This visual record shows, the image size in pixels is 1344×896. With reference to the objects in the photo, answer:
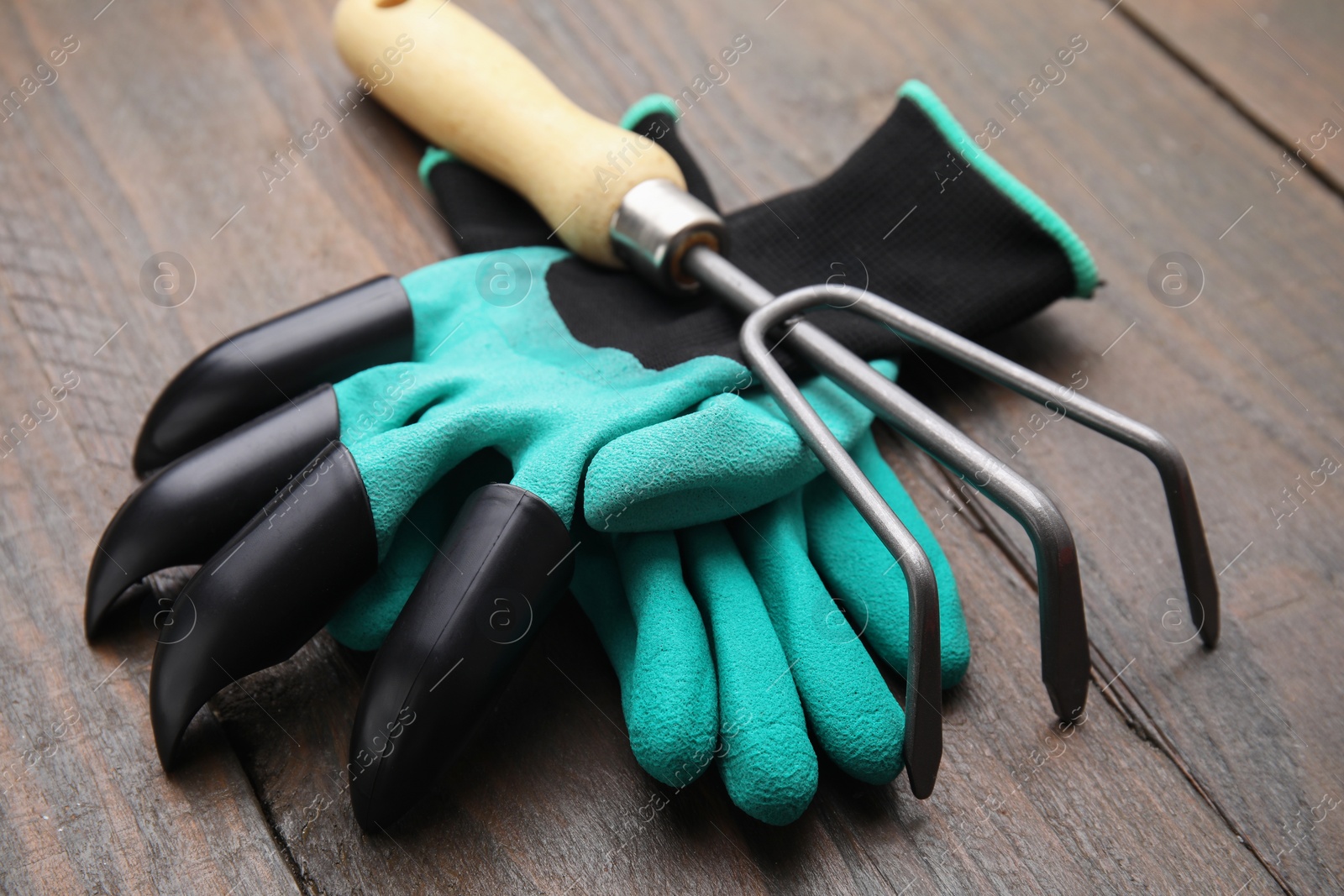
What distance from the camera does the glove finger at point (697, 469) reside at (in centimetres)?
48

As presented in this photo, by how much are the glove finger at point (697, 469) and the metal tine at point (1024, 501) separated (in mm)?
50

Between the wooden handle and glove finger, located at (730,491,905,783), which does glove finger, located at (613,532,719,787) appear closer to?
glove finger, located at (730,491,905,783)

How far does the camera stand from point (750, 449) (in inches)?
20.1

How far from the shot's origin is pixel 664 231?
2.07 ft

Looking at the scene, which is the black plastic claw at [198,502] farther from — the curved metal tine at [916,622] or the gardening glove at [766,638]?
the curved metal tine at [916,622]

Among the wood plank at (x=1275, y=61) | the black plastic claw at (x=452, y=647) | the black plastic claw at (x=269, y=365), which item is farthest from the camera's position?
the wood plank at (x=1275, y=61)

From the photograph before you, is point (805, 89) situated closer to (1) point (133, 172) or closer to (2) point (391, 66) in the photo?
(2) point (391, 66)

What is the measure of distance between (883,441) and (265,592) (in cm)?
40

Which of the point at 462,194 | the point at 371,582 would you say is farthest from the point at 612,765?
the point at 462,194

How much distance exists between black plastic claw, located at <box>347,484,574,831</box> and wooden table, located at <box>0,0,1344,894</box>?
56mm

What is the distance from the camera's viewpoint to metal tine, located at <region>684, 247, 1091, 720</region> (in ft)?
1.55

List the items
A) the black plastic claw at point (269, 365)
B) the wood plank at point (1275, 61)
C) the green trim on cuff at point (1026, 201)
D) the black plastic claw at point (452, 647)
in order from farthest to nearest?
the wood plank at point (1275, 61), the green trim on cuff at point (1026, 201), the black plastic claw at point (269, 365), the black plastic claw at point (452, 647)

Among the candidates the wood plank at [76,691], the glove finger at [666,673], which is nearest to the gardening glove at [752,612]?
the glove finger at [666,673]

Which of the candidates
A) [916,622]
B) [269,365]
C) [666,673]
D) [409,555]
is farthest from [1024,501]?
[269,365]
